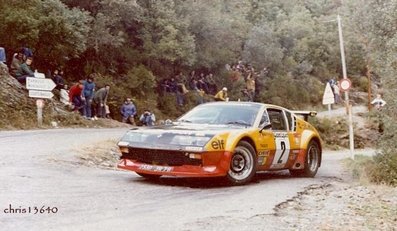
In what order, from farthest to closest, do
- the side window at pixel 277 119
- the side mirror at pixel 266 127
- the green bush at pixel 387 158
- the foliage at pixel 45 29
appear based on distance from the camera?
the foliage at pixel 45 29, the green bush at pixel 387 158, the side window at pixel 277 119, the side mirror at pixel 266 127

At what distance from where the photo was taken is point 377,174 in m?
15.6

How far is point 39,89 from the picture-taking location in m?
20.2

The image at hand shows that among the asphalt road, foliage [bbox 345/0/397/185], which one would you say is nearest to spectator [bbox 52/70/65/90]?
the asphalt road

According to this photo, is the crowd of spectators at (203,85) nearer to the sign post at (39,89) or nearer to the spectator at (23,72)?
the spectator at (23,72)

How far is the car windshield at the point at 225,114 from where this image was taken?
1121 centimetres

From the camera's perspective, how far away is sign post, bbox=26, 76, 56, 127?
19770 mm

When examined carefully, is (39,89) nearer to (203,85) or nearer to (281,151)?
(281,151)

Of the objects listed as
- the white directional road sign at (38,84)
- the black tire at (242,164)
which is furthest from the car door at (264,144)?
the white directional road sign at (38,84)

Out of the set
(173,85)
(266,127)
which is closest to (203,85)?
(173,85)

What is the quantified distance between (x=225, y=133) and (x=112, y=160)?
15.0 feet

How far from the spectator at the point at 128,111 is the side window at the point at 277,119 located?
15.5m

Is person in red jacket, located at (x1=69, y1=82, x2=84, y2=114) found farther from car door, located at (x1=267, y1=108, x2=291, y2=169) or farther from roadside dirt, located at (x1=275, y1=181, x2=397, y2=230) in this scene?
roadside dirt, located at (x1=275, y1=181, x2=397, y2=230)

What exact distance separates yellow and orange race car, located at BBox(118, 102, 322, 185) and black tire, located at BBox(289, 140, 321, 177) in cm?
58

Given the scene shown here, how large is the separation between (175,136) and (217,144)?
0.73 meters
